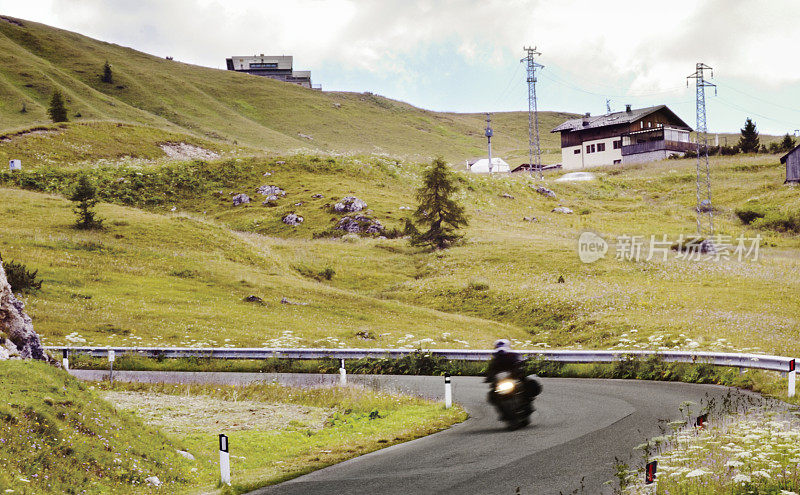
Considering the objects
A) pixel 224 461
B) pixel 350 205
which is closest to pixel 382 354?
pixel 224 461

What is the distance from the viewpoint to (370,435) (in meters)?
15.5

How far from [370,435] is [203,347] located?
16802 millimetres

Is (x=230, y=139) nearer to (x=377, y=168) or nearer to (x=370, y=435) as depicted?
(x=377, y=168)

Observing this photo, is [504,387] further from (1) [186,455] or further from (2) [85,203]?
(2) [85,203]

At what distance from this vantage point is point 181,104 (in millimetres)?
156250

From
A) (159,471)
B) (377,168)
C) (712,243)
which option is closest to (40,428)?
(159,471)

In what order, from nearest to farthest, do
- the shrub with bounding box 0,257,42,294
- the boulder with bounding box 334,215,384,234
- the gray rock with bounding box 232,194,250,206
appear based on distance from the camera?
the shrub with bounding box 0,257,42,294, the boulder with bounding box 334,215,384,234, the gray rock with bounding box 232,194,250,206

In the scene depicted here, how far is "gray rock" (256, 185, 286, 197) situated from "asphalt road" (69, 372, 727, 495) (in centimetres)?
6180

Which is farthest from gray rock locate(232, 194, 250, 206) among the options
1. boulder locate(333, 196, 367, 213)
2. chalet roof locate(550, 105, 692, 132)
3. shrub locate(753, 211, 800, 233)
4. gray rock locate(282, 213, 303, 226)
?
chalet roof locate(550, 105, 692, 132)

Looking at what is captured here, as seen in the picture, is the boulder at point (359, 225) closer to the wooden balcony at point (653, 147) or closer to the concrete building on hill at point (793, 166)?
the concrete building on hill at point (793, 166)

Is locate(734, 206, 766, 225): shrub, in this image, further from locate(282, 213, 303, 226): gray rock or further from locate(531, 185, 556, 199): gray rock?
locate(282, 213, 303, 226): gray rock

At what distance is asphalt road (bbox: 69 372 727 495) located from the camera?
1075cm

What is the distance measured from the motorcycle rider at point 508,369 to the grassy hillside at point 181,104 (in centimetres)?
11139

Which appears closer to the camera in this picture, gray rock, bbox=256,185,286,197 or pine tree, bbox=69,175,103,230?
pine tree, bbox=69,175,103,230
